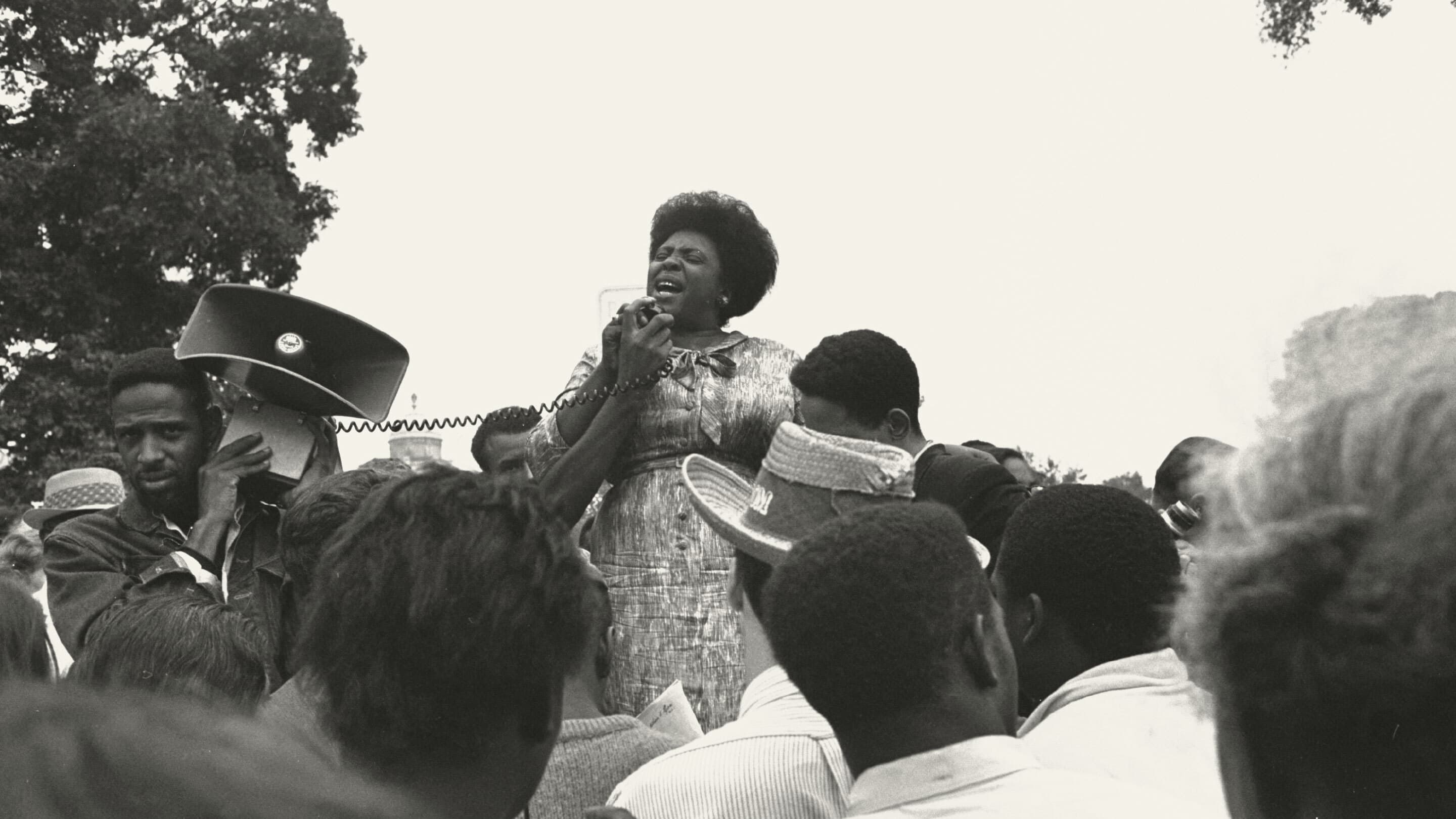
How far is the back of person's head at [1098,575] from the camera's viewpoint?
3238 mm

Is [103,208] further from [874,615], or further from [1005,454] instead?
[874,615]

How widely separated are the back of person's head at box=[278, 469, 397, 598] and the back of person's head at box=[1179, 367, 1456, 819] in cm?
224

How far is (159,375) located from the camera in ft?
13.6

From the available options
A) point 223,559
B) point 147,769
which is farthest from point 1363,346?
point 223,559

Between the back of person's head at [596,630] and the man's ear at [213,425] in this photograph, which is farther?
the man's ear at [213,425]

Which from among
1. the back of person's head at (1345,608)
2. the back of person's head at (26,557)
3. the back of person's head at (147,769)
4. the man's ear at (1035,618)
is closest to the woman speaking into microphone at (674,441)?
the man's ear at (1035,618)

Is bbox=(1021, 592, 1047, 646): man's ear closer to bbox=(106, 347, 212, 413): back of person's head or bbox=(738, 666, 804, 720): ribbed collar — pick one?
bbox=(738, 666, 804, 720): ribbed collar

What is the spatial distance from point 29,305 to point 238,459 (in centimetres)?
1642

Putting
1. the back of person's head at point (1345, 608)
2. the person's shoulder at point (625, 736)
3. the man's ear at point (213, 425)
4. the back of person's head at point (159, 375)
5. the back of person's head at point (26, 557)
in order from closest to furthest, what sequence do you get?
1. the back of person's head at point (1345, 608)
2. the person's shoulder at point (625, 736)
3. the back of person's head at point (159, 375)
4. the man's ear at point (213, 425)
5. the back of person's head at point (26, 557)

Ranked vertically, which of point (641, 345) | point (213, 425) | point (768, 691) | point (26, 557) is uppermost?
point (641, 345)

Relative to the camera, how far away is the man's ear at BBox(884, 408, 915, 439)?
4.57 metres

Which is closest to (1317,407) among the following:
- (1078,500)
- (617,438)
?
(1078,500)

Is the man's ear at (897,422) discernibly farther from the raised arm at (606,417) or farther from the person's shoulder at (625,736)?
the person's shoulder at (625,736)

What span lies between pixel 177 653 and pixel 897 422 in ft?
7.85
